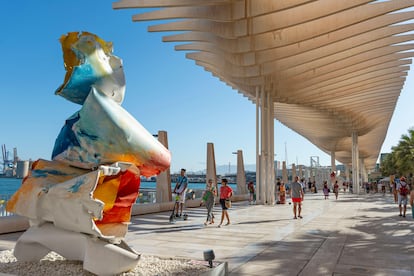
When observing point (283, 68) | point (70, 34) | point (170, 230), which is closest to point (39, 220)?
point (70, 34)

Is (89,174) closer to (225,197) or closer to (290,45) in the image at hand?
(225,197)

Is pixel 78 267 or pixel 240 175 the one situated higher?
pixel 240 175

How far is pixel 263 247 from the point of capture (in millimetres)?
7883

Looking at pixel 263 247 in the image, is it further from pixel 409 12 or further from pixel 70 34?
pixel 409 12

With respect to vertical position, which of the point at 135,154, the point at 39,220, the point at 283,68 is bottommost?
the point at 39,220

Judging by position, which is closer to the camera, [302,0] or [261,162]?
[302,0]

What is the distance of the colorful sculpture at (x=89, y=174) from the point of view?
15.7 ft

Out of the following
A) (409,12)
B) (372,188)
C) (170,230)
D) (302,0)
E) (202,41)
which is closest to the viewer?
(170,230)

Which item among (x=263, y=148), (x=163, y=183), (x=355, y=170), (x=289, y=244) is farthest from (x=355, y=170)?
(x=289, y=244)

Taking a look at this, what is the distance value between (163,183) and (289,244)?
27.6ft

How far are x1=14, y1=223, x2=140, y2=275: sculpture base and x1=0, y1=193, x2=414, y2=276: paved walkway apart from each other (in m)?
1.74

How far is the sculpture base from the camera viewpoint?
479cm

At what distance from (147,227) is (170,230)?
3.10 ft

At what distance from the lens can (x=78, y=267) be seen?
5238 mm
